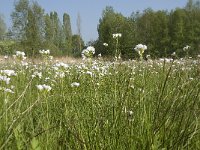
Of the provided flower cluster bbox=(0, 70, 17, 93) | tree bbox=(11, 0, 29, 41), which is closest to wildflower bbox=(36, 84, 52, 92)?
flower cluster bbox=(0, 70, 17, 93)

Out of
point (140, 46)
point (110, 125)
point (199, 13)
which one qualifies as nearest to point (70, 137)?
point (110, 125)

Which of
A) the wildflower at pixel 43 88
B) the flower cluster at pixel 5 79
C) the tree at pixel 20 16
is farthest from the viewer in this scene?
the tree at pixel 20 16

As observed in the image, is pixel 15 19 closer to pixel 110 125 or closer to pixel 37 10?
pixel 37 10

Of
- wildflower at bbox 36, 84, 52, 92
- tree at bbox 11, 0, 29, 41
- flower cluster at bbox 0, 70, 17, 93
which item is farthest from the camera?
tree at bbox 11, 0, 29, 41

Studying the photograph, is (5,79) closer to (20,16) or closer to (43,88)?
(43,88)

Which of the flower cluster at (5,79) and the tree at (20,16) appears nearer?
the flower cluster at (5,79)

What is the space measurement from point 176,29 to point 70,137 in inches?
1547

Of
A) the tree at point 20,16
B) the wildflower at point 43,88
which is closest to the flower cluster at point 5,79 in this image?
the wildflower at point 43,88

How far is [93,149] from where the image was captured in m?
2.23

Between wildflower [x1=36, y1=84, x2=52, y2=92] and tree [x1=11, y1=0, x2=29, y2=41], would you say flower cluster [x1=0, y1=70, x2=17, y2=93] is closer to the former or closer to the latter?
wildflower [x1=36, y1=84, x2=52, y2=92]

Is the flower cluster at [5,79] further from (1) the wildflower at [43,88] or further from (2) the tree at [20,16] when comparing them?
(2) the tree at [20,16]

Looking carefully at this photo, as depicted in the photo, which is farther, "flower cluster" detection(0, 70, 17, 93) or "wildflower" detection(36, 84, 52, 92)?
"flower cluster" detection(0, 70, 17, 93)

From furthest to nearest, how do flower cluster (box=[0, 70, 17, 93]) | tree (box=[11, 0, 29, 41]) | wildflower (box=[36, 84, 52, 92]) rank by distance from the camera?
tree (box=[11, 0, 29, 41])
flower cluster (box=[0, 70, 17, 93])
wildflower (box=[36, 84, 52, 92])

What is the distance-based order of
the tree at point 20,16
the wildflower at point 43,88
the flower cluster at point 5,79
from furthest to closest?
the tree at point 20,16
the flower cluster at point 5,79
the wildflower at point 43,88
